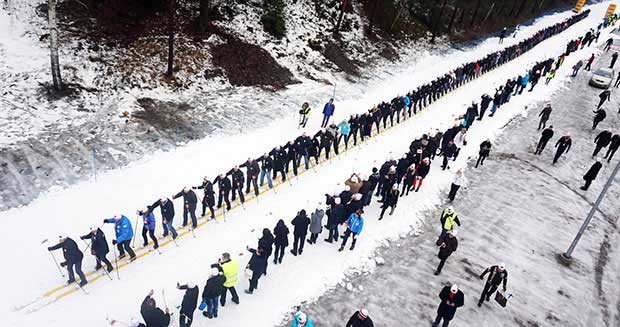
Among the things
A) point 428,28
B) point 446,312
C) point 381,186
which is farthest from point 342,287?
point 428,28

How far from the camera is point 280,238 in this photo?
11.9 metres

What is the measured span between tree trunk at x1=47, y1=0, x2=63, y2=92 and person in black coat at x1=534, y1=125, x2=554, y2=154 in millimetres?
22900

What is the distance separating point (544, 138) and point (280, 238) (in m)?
16.3

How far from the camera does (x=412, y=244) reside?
47.1 ft

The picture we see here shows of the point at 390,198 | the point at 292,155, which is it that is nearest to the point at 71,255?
the point at 292,155

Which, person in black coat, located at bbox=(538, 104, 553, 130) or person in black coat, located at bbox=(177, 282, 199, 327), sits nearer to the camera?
person in black coat, located at bbox=(177, 282, 199, 327)

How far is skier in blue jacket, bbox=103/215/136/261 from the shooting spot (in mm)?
11344

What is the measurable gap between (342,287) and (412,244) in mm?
3584

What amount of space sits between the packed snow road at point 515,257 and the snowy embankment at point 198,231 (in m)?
0.89

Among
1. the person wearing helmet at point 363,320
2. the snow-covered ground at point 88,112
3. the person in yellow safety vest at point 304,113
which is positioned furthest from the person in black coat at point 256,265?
the person in yellow safety vest at point 304,113

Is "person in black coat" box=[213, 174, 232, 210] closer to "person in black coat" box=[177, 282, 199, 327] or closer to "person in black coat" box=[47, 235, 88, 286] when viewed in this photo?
"person in black coat" box=[47, 235, 88, 286]

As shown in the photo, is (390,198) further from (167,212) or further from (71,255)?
(71,255)

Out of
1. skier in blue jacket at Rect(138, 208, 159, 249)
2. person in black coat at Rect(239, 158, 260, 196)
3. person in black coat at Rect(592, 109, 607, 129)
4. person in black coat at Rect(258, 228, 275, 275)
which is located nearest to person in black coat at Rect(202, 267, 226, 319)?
person in black coat at Rect(258, 228, 275, 275)

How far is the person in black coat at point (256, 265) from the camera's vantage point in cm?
1083
